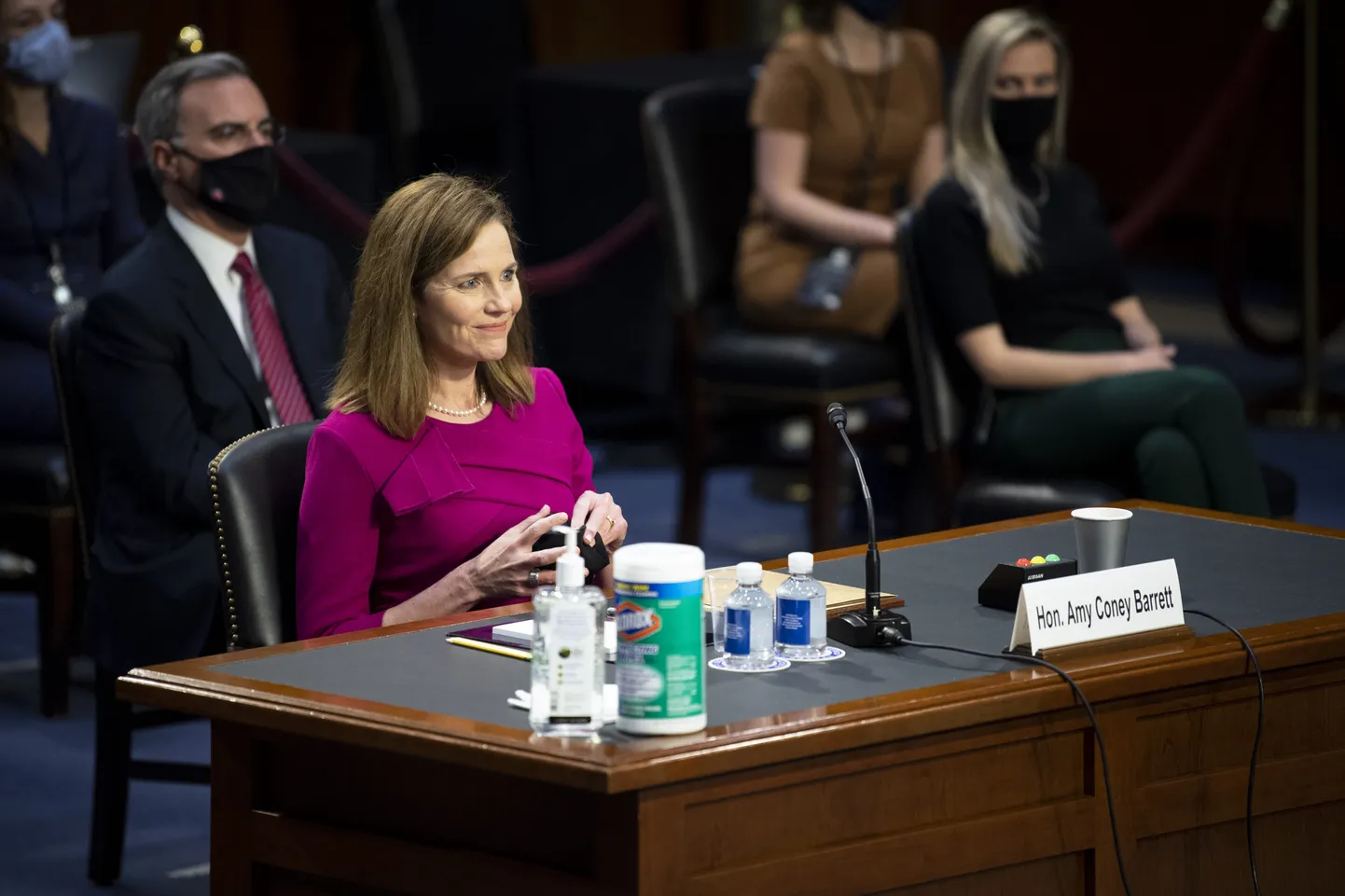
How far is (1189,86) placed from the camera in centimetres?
1000

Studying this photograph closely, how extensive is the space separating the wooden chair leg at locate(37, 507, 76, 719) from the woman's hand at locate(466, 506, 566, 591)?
6.73ft

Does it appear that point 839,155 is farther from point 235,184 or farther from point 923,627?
point 923,627

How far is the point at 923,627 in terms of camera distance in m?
2.62

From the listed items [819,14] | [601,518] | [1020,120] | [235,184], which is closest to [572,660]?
[601,518]

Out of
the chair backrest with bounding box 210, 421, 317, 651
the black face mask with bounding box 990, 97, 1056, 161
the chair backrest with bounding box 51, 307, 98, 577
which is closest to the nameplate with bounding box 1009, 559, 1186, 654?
the chair backrest with bounding box 210, 421, 317, 651

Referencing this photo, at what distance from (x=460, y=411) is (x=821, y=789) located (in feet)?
3.09

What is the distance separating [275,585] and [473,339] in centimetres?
A: 40

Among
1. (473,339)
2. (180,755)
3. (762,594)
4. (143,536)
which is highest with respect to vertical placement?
(473,339)

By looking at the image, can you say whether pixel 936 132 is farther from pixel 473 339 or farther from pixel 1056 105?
pixel 473 339

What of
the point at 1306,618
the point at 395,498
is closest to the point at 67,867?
the point at 395,498

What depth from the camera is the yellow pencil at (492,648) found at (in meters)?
2.45

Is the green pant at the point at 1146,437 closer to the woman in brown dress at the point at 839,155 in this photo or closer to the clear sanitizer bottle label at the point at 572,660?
the woman in brown dress at the point at 839,155

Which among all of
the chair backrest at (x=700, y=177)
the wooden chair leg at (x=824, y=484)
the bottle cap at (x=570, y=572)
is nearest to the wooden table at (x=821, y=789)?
the bottle cap at (x=570, y=572)

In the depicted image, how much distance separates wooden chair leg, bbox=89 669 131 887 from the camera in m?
3.65
